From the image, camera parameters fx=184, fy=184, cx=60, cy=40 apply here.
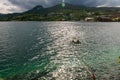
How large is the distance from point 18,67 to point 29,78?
11224mm

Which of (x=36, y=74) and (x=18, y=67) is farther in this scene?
(x=18, y=67)

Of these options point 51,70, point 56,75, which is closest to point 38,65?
point 51,70

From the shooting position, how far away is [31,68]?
54000 mm

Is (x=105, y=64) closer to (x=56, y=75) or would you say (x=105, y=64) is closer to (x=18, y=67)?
(x=56, y=75)

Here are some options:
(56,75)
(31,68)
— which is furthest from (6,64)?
(56,75)

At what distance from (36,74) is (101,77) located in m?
16.6

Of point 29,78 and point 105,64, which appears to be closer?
point 29,78

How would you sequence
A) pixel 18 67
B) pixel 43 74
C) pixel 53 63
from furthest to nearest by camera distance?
1. pixel 53 63
2. pixel 18 67
3. pixel 43 74

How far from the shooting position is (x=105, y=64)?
57.1m

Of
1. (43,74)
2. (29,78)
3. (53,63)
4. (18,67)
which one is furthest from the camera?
(53,63)

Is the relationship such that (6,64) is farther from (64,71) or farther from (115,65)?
(115,65)

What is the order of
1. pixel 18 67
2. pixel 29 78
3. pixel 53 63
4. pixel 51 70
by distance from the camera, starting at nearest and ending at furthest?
pixel 29 78 → pixel 51 70 → pixel 18 67 → pixel 53 63

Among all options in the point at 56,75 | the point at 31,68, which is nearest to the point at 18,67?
the point at 31,68

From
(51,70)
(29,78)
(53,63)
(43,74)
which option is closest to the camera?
(29,78)
